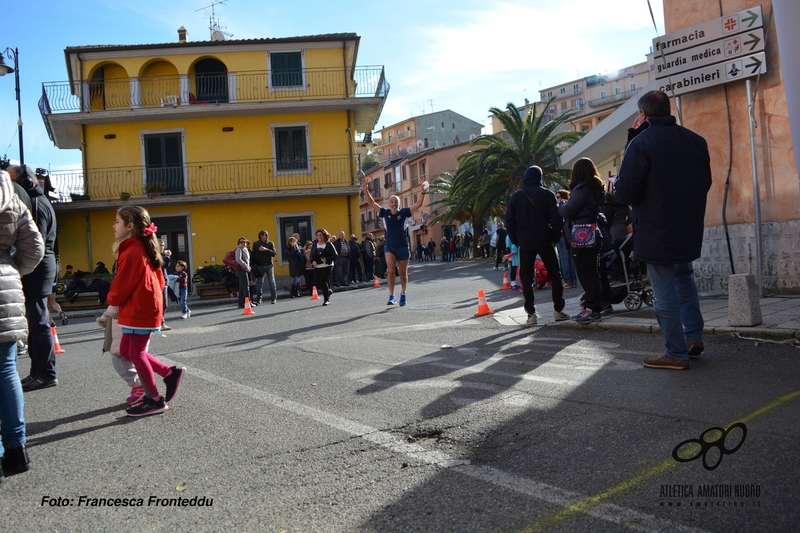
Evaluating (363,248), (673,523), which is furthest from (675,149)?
(363,248)

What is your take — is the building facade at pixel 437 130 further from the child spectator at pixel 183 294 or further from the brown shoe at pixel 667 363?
the brown shoe at pixel 667 363

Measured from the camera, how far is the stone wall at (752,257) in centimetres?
932

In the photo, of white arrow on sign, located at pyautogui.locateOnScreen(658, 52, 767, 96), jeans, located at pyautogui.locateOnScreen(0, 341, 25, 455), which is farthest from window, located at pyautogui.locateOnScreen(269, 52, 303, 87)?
jeans, located at pyautogui.locateOnScreen(0, 341, 25, 455)

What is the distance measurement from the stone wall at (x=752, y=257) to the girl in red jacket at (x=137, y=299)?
7.85 metres

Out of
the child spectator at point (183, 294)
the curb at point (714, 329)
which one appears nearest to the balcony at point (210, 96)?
the child spectator at point (183, 294)

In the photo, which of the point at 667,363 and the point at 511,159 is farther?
the point at 511,159

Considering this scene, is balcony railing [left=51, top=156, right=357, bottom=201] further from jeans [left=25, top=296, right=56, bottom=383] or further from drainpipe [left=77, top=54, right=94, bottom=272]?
jeans [left=25, top=296, right=56, bottom=383]

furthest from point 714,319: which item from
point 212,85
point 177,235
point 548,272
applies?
point 212,85

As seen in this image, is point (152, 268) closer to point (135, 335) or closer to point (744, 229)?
point (135, 335)

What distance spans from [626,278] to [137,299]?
624 cm

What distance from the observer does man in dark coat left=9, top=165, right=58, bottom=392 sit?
667 cm

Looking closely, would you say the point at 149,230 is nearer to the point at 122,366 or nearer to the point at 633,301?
the point at 122,366

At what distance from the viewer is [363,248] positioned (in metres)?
27.1

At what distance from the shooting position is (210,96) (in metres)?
31.5
